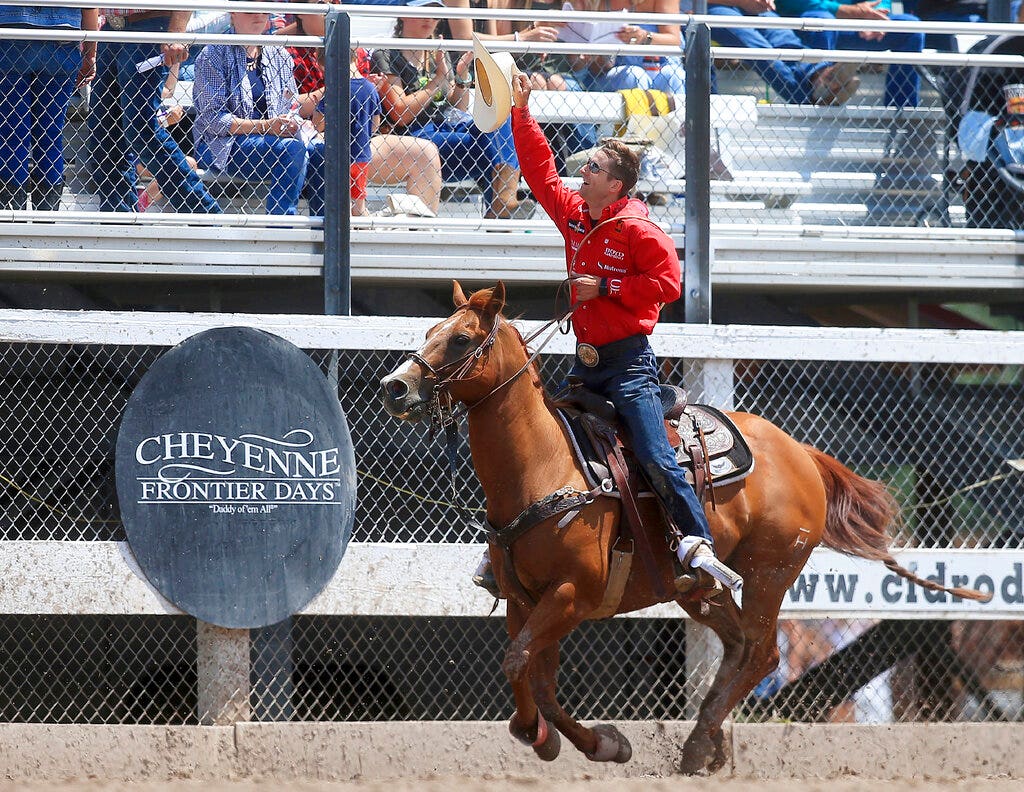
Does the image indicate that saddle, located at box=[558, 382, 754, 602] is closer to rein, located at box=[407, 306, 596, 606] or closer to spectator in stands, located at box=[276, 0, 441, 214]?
rein, located at box=[407, 306, 596, 606]

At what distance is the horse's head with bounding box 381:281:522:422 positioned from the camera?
4.93m

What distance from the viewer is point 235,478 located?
7.08m

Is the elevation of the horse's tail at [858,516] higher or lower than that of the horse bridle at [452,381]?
lower

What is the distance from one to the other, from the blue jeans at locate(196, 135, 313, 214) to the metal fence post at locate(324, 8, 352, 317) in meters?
0.22

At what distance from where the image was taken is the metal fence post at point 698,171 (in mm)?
7332

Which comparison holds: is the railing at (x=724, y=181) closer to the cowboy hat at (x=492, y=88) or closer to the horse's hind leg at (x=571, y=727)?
the cowboy hat at (x=492, y=88)

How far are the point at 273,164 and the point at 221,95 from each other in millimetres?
502

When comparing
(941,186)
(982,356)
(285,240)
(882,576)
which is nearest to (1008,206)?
(941,186)

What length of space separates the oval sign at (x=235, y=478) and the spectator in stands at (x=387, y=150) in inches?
49.8

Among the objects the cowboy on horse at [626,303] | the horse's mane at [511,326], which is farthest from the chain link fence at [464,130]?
the horse's mane at [511,326]

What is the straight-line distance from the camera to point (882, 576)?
24.6 feet

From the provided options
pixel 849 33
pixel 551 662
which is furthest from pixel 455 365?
pixel 849 33

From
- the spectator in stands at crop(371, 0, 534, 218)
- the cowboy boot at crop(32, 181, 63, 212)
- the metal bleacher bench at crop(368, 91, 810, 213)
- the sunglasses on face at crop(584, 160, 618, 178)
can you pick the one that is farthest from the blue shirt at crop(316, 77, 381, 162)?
the sunglasses on face at crop(584, 160, 618, 178)


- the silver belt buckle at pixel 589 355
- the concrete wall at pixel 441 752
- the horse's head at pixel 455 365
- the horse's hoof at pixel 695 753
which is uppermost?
the horse's head at pixel 455 365
